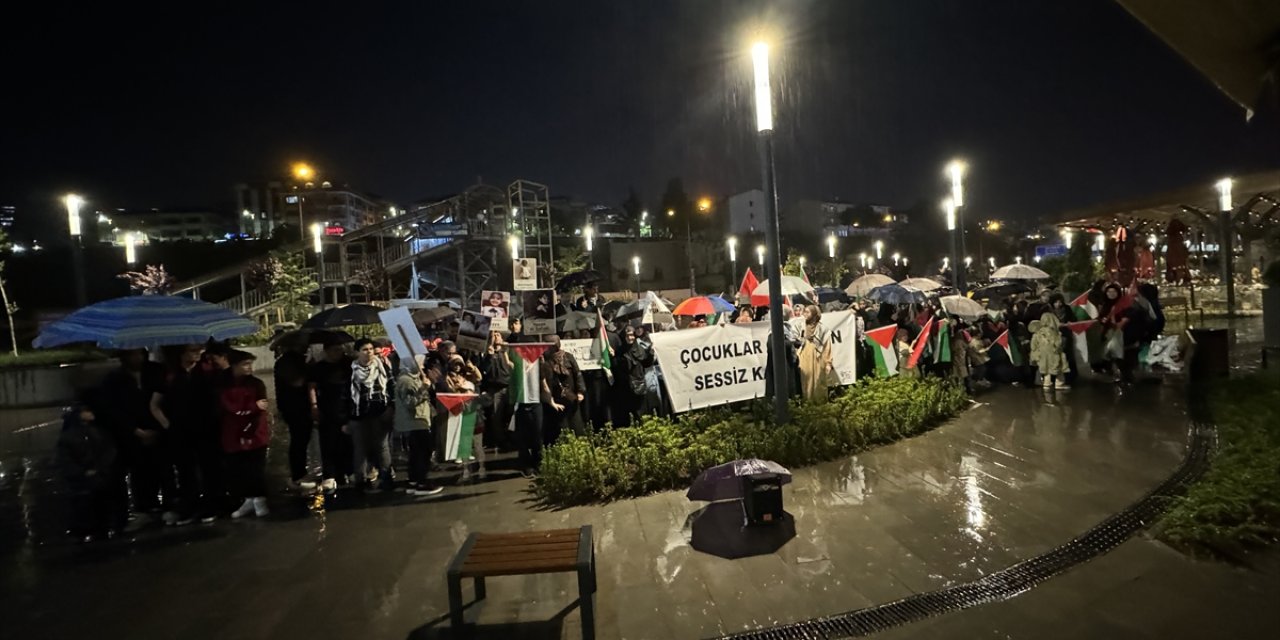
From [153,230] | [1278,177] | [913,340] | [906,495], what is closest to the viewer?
[906,495]

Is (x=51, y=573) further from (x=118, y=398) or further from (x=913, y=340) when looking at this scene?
(x=913, y=340)

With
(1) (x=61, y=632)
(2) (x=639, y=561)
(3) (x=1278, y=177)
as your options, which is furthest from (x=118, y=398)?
(3) (x=1278, y=177)

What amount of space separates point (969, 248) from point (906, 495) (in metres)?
80.6

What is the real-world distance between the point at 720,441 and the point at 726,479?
5.95ft

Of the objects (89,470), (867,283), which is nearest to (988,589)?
(89,470)

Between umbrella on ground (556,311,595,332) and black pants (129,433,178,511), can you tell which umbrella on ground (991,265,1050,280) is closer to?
umbrella on ground (556,311,595,332)

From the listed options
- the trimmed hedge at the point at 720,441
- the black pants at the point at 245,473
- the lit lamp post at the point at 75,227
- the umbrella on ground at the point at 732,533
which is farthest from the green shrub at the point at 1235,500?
the lit lamp post at the point at 75,227

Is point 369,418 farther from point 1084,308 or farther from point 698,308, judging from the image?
point 1084,308

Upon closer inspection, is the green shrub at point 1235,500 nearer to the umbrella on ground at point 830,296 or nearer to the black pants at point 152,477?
the black pants at point 152,477

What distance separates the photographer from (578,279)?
10.4 meters

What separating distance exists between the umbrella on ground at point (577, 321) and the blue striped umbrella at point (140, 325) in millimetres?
3863

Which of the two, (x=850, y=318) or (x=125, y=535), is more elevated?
(x=850, y=318)

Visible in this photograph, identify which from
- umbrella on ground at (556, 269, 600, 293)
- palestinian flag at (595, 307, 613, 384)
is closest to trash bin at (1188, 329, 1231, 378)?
palestinian flag at (595, 307, 613, 384)

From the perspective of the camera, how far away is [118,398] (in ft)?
21.6
